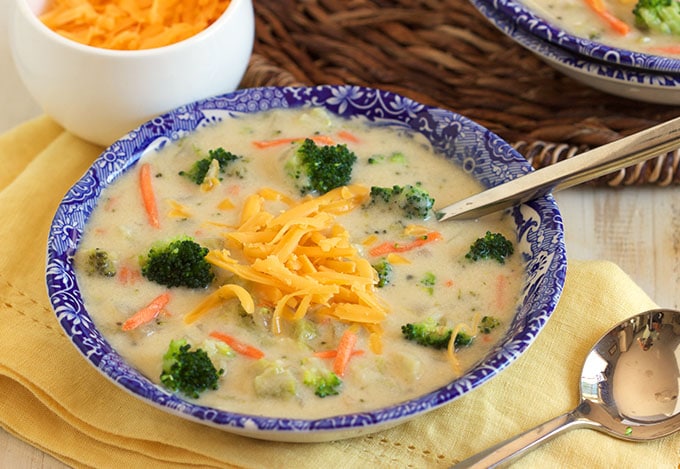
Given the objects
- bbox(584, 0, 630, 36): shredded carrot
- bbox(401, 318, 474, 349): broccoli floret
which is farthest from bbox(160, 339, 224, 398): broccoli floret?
bbox(584, 0, 630, 36): shredded carrot

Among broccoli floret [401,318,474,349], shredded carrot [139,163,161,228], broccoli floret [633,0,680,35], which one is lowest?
shredded carrot [139,163,161,228]

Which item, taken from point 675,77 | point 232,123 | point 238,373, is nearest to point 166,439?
point 238,373

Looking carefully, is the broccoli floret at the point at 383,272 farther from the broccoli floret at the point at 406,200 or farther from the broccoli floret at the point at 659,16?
the broccoli floret at the point at 659,16

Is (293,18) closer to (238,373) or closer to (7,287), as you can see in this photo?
(7,287)

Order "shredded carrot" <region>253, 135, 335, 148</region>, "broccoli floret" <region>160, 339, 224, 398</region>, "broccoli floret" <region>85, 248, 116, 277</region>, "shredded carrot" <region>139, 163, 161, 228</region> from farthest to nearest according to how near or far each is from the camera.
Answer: "shredded carrot" <region>253, 135, 335, 148</region>, "shredded carrot" <region>139, 163, 161, 228</region>, "broccoli floret" <region>85, 248, 116, 277</region>, "broccoli floret" <region>160, 339, 224, 398</region>

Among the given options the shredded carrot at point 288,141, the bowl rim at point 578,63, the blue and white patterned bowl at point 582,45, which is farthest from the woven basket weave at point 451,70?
the shredded carrot at point 288,141

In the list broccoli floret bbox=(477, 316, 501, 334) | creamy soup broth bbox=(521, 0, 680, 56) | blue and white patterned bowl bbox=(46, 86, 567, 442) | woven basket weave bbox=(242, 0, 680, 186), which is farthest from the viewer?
woven basket weave bbox=(242, 0, 680, 186)

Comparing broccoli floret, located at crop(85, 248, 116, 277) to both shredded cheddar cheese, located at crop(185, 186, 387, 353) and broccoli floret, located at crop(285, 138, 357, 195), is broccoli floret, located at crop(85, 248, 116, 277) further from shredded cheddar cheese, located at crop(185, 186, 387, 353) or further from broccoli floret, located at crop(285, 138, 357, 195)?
broccoli floret, located at crop(285, 138, 357, 195)

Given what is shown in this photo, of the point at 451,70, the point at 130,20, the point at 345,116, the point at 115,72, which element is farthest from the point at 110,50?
the point at 451,70
